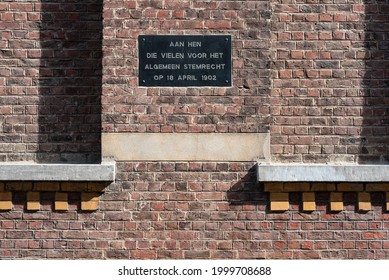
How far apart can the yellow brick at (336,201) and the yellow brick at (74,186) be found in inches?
87.0

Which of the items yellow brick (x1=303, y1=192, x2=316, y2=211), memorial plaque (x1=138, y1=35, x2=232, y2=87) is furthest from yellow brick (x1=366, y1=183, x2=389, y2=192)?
memorial plaque (x1=138, y1=35, x2=232, y2=87)

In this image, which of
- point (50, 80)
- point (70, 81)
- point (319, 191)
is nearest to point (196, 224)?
point (319, 191)

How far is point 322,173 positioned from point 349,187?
30 cm

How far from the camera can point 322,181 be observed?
6.43 meters

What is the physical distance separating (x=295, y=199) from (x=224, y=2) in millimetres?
1904

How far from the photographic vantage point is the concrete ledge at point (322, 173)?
643 cm

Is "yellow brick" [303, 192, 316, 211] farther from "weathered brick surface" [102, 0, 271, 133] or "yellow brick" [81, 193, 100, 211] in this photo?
"yellow brick" [81, 193, 100, 211]

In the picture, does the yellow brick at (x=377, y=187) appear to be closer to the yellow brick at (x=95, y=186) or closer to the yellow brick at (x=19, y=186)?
the yellow brick at (x=95, y=186)

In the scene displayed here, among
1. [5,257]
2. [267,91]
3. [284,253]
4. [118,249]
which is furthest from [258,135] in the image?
[5,257]

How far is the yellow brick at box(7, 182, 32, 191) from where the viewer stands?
6531 mm

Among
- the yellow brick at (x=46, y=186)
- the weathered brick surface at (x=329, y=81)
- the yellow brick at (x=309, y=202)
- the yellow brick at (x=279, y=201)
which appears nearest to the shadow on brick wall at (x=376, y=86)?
the weathered brick surface at (x=329, y=81)

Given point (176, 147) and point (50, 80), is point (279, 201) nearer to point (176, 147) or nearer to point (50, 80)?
point (176, 147)

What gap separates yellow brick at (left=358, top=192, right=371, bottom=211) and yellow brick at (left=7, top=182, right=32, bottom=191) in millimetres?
2966

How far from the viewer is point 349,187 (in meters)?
6.52
